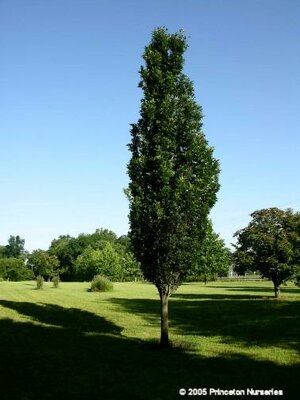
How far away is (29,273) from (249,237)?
3905 inches

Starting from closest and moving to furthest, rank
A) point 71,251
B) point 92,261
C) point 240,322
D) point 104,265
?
point 240,322
point 104,265
point 92,261
point 71,251

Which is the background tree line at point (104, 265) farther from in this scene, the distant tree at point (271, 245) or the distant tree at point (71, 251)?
the distant tree at point (271, 245)

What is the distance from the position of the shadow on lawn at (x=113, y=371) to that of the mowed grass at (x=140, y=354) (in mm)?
29

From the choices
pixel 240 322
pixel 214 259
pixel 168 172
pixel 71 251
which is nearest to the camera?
pixel 168 172

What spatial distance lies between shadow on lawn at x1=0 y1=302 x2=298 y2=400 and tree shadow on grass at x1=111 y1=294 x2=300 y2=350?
459 centimetres

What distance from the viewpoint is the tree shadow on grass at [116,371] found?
41.8ft

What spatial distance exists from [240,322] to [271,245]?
14900 millimetres

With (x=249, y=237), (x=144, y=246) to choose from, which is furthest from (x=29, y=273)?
(x=144, y=246)

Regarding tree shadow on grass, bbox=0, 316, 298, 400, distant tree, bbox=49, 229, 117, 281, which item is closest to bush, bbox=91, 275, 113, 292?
tree shadow on grass, bbox=0, 316, 298, 400

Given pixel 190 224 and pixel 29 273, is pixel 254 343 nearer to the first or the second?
pixel 190 224

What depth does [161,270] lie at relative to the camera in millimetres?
19547

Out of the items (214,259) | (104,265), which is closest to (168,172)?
(214,259)

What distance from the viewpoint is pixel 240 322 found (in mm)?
27953

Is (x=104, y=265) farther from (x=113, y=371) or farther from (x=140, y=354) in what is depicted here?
(x=113, y=371)
